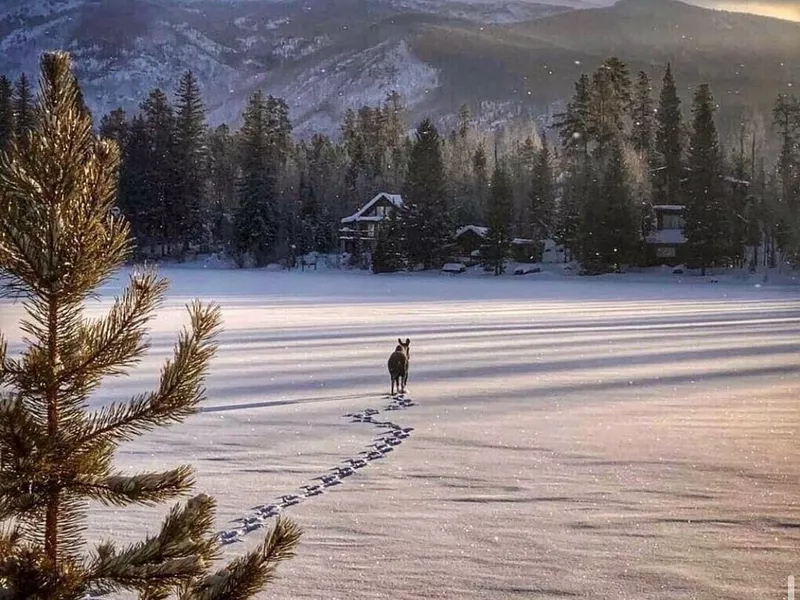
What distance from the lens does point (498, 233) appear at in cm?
5453

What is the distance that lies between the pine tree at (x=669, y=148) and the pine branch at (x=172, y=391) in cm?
6107

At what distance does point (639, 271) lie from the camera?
52.5m

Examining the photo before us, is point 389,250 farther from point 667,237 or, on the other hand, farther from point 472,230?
point 667,237

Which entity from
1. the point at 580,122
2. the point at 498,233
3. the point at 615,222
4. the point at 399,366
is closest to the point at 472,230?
the point at 498,233

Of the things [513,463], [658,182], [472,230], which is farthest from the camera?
[658,182]

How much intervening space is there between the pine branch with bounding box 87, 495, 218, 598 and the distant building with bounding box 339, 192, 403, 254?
60.2m

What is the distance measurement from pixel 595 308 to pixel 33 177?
24756 mm

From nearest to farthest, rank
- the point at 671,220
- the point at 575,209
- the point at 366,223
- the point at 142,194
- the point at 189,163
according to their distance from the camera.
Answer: the point at 575,209 → the point at 671,220 → the point at 366,223 → the point at 142,194 → the point at 189,163

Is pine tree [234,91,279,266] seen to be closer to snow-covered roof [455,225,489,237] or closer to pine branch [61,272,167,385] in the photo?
snow-covered roof [455,225,489,237]

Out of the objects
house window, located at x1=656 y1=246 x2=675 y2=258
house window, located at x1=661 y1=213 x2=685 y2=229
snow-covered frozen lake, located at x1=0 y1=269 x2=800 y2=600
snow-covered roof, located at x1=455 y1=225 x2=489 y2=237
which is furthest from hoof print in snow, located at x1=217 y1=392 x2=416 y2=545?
house window, located at x1=661 y1=213 x2=685 y2=229

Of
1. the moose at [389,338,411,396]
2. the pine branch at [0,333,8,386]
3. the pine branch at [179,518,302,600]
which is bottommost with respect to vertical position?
the moose at [389,338,411,396]

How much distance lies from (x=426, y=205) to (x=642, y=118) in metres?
23.4

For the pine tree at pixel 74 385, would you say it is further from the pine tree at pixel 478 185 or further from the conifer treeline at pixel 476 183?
the pine tree at pixel 478 185

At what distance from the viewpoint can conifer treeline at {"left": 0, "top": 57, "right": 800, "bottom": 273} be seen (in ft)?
173
